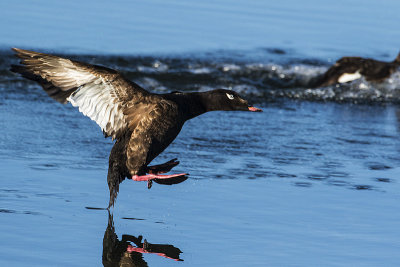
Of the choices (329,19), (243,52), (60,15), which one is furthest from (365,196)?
(329,19)

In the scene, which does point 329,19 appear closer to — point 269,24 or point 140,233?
point 269,24

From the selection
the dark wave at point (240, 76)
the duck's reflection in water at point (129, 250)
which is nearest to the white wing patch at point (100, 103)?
the duck's reflection in water at point (129, 250)

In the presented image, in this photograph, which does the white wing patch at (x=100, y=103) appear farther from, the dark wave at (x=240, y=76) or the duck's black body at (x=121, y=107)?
the dark wave at (x=240, y=76)

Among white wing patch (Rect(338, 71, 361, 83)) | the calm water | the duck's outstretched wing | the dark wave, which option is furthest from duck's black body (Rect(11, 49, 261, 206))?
white wing patch (Rect(338, 71, 361, 83))

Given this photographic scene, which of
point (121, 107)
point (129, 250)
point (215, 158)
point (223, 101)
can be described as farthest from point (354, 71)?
point (129, 250)

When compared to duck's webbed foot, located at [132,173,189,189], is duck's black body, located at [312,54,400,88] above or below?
above

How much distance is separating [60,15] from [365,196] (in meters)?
9.78

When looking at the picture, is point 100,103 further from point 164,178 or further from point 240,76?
point 240,76

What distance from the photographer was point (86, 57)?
40.9 ft

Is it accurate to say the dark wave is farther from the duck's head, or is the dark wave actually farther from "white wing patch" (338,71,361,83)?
the duck's head

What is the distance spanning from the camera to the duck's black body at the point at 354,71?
12227 mm

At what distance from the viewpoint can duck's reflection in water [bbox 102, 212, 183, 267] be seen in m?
5.02

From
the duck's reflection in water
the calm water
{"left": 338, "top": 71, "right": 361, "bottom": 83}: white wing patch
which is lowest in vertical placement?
the duck's reflection in water

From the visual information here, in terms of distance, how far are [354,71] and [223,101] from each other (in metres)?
6.26
